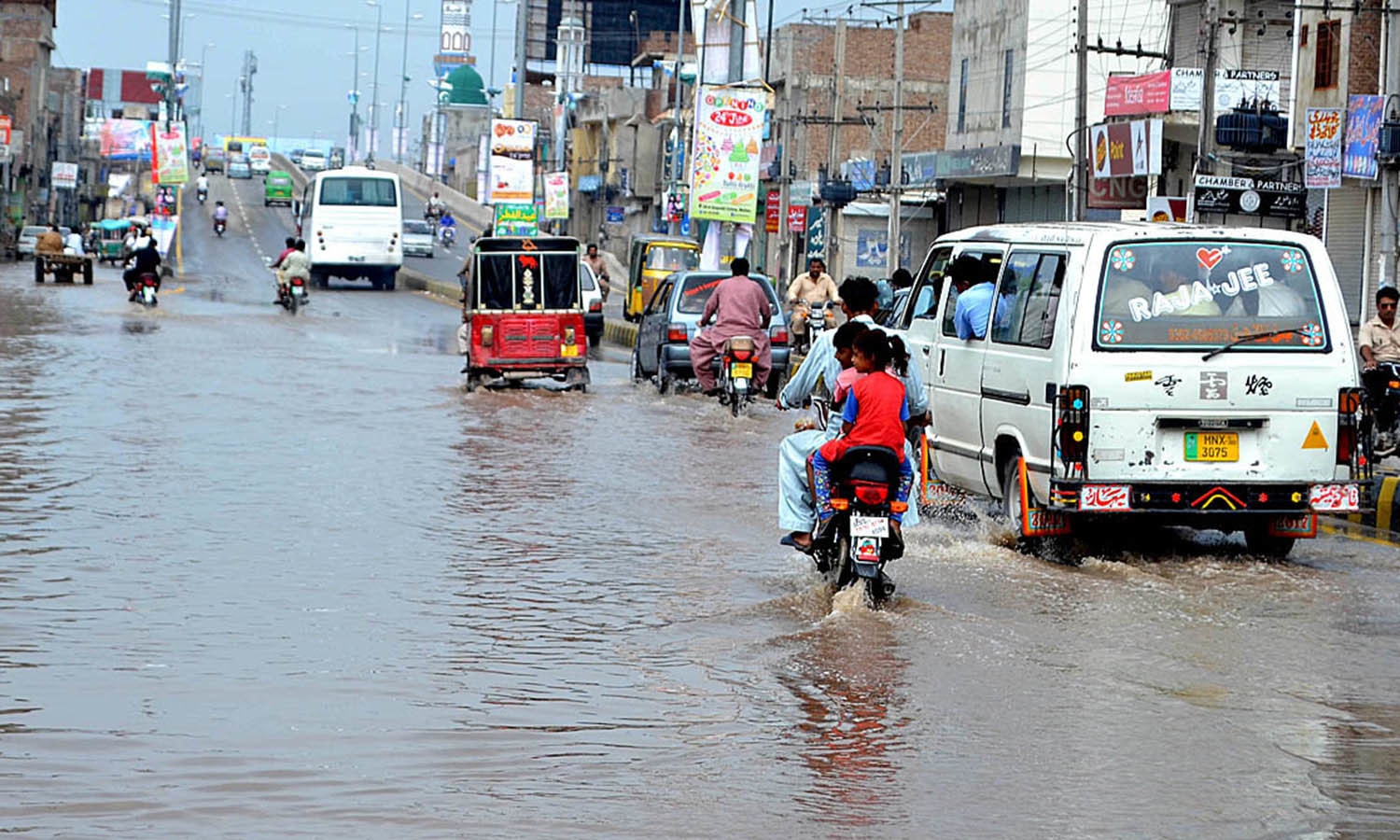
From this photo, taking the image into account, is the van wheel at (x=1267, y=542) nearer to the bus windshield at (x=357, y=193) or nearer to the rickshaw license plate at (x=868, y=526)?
the rickshaw license plate at (x=868, y=526)

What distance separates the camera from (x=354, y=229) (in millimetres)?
59469

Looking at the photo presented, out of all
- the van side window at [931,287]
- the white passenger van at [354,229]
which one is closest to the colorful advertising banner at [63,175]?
the white passenger van at [354,229]

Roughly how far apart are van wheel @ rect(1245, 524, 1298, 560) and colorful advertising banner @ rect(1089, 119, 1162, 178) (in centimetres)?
2508

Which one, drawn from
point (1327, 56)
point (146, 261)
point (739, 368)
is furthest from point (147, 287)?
point (739, 368)

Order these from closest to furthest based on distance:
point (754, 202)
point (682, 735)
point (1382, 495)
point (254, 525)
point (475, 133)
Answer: point (682, 735) < point (254, 525) < point (1382, 495) < point (754, 202) < point (475, 133)

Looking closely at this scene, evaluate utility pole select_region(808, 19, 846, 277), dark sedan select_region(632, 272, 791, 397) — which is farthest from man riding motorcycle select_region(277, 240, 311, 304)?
dark sedan select_region(632, 272, 791, 397)

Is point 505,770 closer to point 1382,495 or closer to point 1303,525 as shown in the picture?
point 1303,525

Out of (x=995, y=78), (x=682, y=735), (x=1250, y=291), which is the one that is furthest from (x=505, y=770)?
(x=995, y=78)

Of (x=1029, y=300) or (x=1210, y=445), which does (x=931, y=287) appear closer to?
(x=1029, y=300)

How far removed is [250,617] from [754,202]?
86.4ft

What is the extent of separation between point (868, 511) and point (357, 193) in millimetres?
52187

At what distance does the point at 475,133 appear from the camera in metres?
153

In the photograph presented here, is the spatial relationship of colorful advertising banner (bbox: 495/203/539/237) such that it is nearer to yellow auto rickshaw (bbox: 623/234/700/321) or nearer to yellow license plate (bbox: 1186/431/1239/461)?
yellow auto rickshaw (bbox: 623/234/700/321)

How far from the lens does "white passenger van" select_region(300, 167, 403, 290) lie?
5928 centimetres
